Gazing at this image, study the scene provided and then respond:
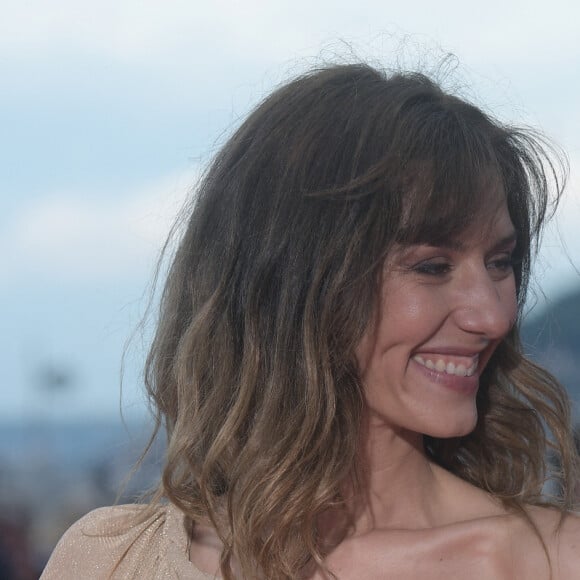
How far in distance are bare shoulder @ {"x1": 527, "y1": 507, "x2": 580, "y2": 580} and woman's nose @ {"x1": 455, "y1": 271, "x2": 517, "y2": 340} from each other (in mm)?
420

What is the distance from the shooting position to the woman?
102 inches

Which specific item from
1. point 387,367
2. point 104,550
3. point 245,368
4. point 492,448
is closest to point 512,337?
point 492,448

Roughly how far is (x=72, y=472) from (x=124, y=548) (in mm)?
7635

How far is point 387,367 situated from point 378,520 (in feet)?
1.22

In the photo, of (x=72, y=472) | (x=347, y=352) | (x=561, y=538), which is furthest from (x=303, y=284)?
(x=72, y=472)

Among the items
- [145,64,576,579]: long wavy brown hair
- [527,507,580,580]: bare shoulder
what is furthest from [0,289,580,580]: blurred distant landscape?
[527,507,580,580]: bare shoulder

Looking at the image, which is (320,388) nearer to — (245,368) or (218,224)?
(245,368)

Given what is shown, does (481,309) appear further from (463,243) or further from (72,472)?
(72,472)

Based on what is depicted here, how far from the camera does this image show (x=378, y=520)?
2.74m

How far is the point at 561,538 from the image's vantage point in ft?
8.59

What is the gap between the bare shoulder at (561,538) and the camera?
8.41ft

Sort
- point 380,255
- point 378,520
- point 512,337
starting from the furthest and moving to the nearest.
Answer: point 512,337 < point 378,520 < point 380,255

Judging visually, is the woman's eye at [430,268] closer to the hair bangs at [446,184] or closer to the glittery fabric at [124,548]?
the hair bangs at [446,184]

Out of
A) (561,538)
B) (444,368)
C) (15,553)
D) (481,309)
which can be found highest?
(481,309)
